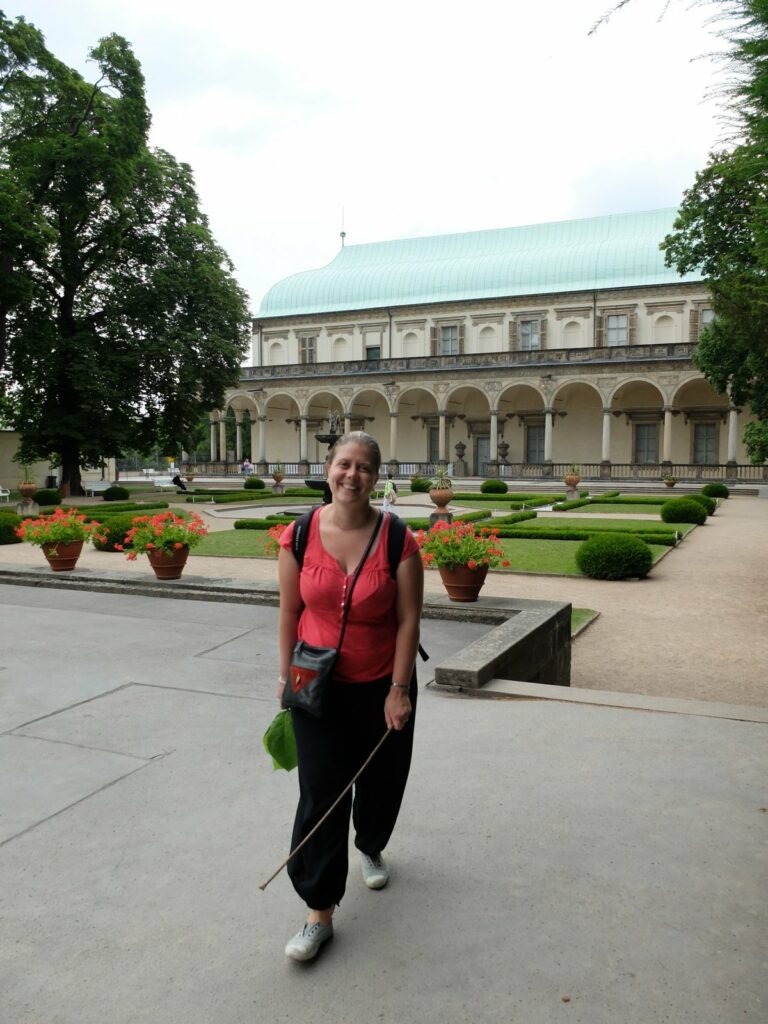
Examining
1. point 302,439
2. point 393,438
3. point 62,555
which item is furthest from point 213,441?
point 62,555

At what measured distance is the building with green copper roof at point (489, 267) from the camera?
49500 millimetres

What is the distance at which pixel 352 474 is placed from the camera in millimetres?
2912

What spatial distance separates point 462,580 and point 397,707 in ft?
20.5

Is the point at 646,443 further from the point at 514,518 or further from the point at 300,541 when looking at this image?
the point at 300,541

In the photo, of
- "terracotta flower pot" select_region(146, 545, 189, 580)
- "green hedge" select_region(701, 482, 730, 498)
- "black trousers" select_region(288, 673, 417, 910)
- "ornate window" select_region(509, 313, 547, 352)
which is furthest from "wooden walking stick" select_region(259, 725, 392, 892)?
"ornate window" select_region(509, 313, 547, 352)

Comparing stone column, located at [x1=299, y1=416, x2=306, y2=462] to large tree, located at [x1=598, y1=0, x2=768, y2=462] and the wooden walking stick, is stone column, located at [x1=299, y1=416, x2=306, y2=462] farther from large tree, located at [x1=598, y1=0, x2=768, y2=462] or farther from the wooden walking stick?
the wooden walking stick

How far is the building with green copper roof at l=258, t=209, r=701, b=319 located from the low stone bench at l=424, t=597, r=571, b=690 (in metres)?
43.6

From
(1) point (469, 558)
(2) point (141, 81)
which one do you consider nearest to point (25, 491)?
(2) point (141, 81)

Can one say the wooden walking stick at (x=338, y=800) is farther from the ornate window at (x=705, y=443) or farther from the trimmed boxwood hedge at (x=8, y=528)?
the ornate window at (x=705, y=443)

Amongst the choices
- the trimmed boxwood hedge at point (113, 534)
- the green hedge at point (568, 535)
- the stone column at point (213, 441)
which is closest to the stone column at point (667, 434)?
the green hedge at point (568, 535)

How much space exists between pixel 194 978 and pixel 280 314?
189 feet

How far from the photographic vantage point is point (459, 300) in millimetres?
51906

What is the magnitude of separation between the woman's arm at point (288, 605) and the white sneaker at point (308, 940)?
30.4 inches

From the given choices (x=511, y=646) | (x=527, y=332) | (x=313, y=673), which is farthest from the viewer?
(x=527, y=332)
